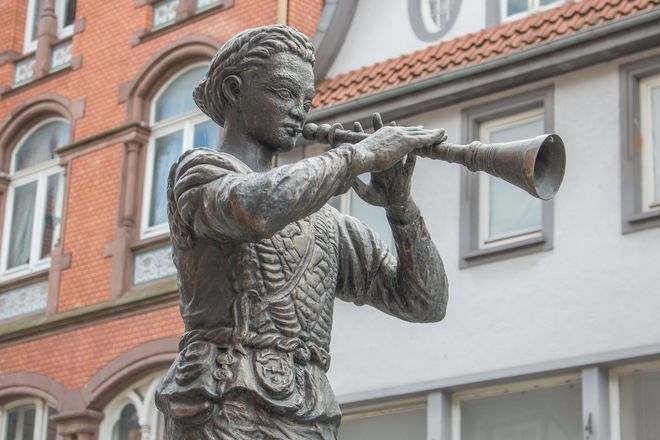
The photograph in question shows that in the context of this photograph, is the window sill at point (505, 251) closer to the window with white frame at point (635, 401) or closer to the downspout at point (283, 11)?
the window with white frame at point (635, 401)

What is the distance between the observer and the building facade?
15.4 metres

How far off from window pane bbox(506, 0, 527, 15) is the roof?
1.06 ft

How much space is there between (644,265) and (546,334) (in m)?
1.11

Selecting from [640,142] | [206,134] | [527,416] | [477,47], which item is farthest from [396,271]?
[206,134]

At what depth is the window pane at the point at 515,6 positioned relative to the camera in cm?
1736

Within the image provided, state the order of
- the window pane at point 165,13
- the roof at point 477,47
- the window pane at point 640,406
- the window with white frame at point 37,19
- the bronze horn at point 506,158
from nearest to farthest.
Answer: the bronze horn at point 506,158 → the window pane at point 640,406 → the roof at point 477,47 → the window pane at point 165,13 → the window with white frame at point 37,19

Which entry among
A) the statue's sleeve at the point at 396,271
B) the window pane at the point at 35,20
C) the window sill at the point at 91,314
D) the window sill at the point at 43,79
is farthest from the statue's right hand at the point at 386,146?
the window pane at the point at 35,20

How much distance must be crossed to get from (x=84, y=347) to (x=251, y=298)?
16540 millimetres

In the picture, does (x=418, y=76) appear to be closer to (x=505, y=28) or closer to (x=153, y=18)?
(x=505, y=28)

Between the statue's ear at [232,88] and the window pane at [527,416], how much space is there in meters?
10.7

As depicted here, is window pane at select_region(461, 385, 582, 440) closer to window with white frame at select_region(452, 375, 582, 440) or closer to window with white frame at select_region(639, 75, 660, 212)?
window with white frame at select_region(452, 375, 582, 440)

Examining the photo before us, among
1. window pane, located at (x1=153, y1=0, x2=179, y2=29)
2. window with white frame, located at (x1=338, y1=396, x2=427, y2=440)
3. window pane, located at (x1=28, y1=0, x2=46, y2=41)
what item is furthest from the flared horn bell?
window pane, located at (x1=28, y1=0, x2=46, y2=41)

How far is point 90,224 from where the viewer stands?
2184cm

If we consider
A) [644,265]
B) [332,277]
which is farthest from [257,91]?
[644,265]
